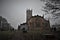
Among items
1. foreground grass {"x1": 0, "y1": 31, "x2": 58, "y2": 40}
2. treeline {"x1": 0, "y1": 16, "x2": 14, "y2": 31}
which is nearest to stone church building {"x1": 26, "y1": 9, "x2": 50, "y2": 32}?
foreground grass {"x1": 0, "y1": 31, "x2": 58, "y2": 40}

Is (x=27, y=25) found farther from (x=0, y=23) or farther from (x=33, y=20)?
(x=0, y=23)

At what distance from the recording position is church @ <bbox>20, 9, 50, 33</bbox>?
13.6 ft

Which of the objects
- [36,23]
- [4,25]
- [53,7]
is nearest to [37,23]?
[36,23]

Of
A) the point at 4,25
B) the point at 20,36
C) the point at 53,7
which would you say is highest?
the point at 53,7

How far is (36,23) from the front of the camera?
4332mm

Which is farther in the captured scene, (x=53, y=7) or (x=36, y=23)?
(x=36, y=23)

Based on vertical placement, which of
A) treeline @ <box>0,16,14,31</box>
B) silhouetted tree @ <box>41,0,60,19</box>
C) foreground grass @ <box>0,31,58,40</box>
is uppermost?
silhouetted tree @ <box>41,0,60,19</box>

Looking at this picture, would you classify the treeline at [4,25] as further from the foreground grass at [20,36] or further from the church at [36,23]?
the church at [36,23]

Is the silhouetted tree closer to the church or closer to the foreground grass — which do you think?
the church

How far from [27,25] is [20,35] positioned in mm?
690

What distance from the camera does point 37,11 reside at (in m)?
4.21

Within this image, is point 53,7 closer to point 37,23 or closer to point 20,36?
point 37,23

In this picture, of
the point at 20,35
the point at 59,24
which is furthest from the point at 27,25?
the point at 59,24

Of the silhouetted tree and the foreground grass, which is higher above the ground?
the silhouetted tree
